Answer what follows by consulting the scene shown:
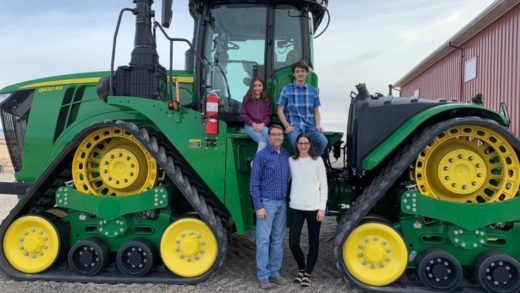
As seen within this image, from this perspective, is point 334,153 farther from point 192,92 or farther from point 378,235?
point 192,92

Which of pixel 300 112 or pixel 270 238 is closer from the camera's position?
pixel 270 238

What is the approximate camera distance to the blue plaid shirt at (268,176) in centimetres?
404

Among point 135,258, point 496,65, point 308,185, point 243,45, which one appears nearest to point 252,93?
point 243,45

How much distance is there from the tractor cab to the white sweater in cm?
98

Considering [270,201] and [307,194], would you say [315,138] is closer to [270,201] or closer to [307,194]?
[307,194]

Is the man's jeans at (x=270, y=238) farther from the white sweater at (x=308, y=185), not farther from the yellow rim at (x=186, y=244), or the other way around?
the yellow rim at (x=186, y=244)

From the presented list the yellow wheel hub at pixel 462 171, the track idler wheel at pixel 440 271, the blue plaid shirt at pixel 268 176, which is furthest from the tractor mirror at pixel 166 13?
the track idler wheel at pixel 440 271

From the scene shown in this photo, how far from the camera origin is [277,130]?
3.99 metres

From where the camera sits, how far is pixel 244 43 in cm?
469

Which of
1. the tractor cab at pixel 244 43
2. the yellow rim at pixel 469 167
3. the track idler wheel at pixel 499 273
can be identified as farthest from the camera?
the tractor cab at pixel 244 43

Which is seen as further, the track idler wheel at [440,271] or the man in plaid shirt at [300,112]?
the man in plaid shirt at [300,112]

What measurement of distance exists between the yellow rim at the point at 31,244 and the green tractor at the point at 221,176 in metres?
0.01

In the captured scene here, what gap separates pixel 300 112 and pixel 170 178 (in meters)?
1.45

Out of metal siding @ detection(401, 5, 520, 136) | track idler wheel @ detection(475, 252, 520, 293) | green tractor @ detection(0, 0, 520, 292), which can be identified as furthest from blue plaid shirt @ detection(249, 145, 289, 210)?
metal siding @ detection(401, 5, 520, 136)
